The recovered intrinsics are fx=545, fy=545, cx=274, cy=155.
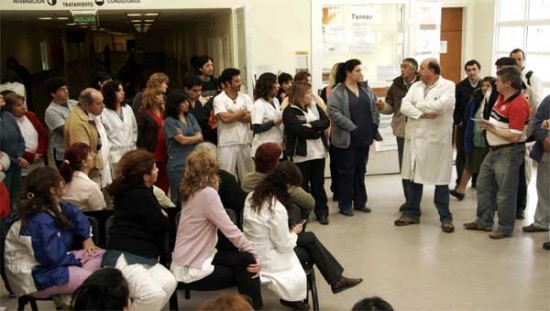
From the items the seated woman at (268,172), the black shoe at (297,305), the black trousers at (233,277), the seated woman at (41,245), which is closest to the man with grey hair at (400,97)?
the seated woman at (268,172)

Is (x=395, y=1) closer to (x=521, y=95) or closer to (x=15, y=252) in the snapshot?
(x=521, y=95)

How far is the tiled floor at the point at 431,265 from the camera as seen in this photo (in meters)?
3.79

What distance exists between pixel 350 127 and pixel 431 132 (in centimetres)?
79

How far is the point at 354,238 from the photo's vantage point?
5.08 meters

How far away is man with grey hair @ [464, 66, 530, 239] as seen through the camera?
4641 millimetres

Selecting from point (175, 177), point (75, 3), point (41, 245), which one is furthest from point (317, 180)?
point (75, 3)

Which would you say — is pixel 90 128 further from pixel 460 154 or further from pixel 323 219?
pixel 460 154

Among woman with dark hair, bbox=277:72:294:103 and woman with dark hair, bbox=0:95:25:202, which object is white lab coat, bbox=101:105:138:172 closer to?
woman with dark hair, bbox=0:95:25:202

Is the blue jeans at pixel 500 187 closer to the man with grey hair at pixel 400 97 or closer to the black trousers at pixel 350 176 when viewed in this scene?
the man with grey hair at pixel 400 97

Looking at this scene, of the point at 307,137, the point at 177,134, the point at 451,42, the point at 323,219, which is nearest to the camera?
→ the point at 177,134

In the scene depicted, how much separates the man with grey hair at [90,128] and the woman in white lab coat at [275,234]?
176cm

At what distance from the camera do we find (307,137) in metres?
5.20

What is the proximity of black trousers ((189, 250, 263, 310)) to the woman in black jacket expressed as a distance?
2.14 meters

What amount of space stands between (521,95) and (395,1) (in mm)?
2835
